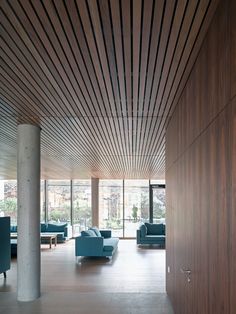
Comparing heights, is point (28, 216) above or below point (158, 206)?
above

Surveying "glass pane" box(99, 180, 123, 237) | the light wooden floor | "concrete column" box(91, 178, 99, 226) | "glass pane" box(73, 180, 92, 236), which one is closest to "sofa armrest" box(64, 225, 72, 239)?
"glass pane" box(73, 180, 92, 236)

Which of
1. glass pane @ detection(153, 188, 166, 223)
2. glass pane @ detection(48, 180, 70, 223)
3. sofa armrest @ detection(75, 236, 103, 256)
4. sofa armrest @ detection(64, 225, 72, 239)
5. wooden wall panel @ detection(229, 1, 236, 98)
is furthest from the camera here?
glass pane @ detection(48, 180, 70, 223)

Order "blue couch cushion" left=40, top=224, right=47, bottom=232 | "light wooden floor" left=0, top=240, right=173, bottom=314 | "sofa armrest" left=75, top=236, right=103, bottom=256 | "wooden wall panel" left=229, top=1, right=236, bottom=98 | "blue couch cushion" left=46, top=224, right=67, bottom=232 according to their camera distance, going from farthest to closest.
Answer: "blue couch cushion" left=40, top=224, right=47, bottom=232 → "blue couch cushion" left=46, top=224, right=67, bottom=232 → "sofa armrest" left=75, top=236, right=103, bottom=256 → "light wooden floor" left=0, top=240, right=173, bottom=314 → "wooden wall panel" left=229, top=1, right=236, bottom=98

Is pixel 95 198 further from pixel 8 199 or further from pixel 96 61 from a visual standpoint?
pixel 96 61

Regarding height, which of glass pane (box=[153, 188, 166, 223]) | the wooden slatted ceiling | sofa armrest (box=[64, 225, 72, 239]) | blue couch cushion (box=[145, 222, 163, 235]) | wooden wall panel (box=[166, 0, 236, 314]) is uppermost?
the wooden slatted ceiling

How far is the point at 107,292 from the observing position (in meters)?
6.62

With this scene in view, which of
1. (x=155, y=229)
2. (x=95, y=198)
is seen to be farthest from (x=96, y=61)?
(x=95, y=198)

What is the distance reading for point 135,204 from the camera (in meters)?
17.6

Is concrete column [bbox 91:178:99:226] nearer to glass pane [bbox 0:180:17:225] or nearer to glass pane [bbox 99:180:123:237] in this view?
glass pane [bbox 99:180:123:237]

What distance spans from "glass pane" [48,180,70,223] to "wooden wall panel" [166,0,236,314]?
1452 cm

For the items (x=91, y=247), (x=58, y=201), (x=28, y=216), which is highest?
(x=28, y=216)

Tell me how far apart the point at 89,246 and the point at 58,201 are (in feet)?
26.8

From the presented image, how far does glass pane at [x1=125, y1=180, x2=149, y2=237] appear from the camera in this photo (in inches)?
685

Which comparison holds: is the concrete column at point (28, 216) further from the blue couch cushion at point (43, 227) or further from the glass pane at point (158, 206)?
the glass pane at point (158, 206)
